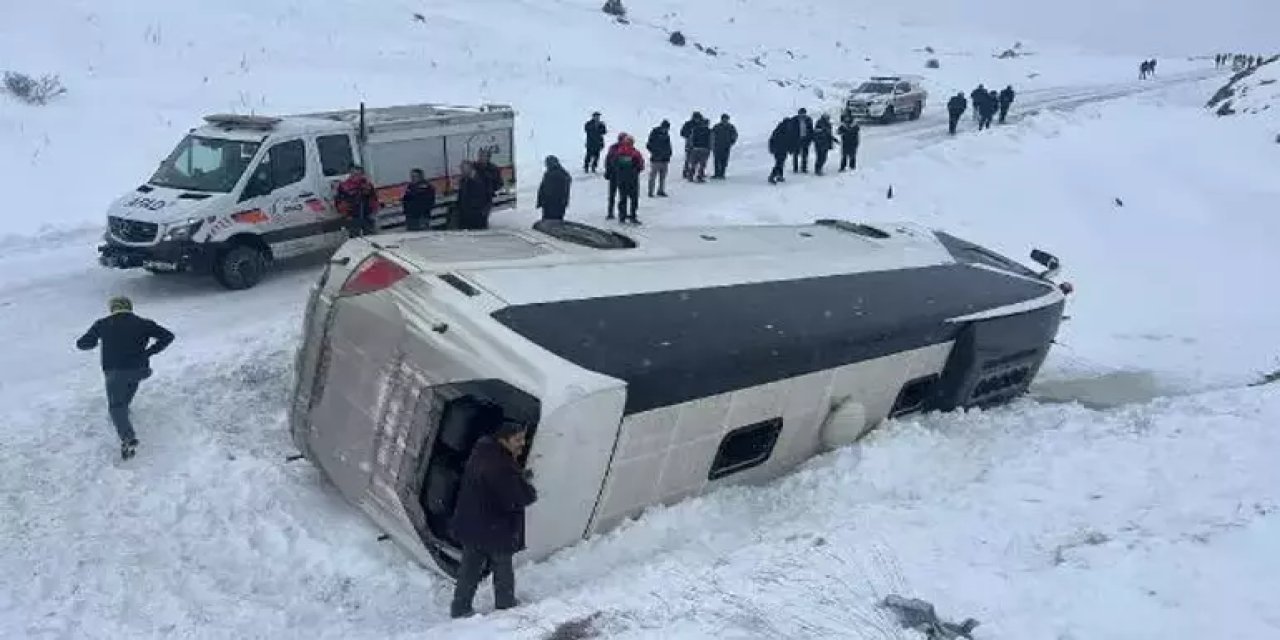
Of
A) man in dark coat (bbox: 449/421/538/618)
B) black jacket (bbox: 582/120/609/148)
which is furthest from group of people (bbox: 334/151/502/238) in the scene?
man in dark coat (bbox: 449/421/538/618)

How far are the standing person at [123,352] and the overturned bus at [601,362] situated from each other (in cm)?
158

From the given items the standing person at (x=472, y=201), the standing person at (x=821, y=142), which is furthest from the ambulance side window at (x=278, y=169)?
the standing person at (x=821, y=142)

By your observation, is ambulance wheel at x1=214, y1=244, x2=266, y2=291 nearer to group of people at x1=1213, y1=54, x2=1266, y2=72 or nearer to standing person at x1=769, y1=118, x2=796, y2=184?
standing person at x1=769, y1=118, x2=796, y2=184

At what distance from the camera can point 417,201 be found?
49.2 feet

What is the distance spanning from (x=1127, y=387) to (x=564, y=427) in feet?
33.9

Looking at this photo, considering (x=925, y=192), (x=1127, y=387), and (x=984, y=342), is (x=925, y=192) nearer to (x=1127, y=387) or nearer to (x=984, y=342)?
(x=1127, y=387)

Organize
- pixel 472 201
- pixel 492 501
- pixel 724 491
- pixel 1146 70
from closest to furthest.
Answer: pixel 492 501 < pixel 724 491 < pixel 472 201 < pixel 1146 70

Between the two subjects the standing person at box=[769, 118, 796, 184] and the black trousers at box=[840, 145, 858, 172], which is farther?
the black trousers at box=[840, 145, 858, 172]

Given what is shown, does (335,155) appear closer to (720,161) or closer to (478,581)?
(478,581)

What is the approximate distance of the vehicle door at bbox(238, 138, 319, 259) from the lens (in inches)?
549

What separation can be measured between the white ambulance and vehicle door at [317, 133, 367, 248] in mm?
14

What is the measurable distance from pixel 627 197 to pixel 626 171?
2.18ft

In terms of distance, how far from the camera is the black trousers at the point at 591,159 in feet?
74.2

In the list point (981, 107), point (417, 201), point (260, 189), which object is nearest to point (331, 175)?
point (260, 189)
